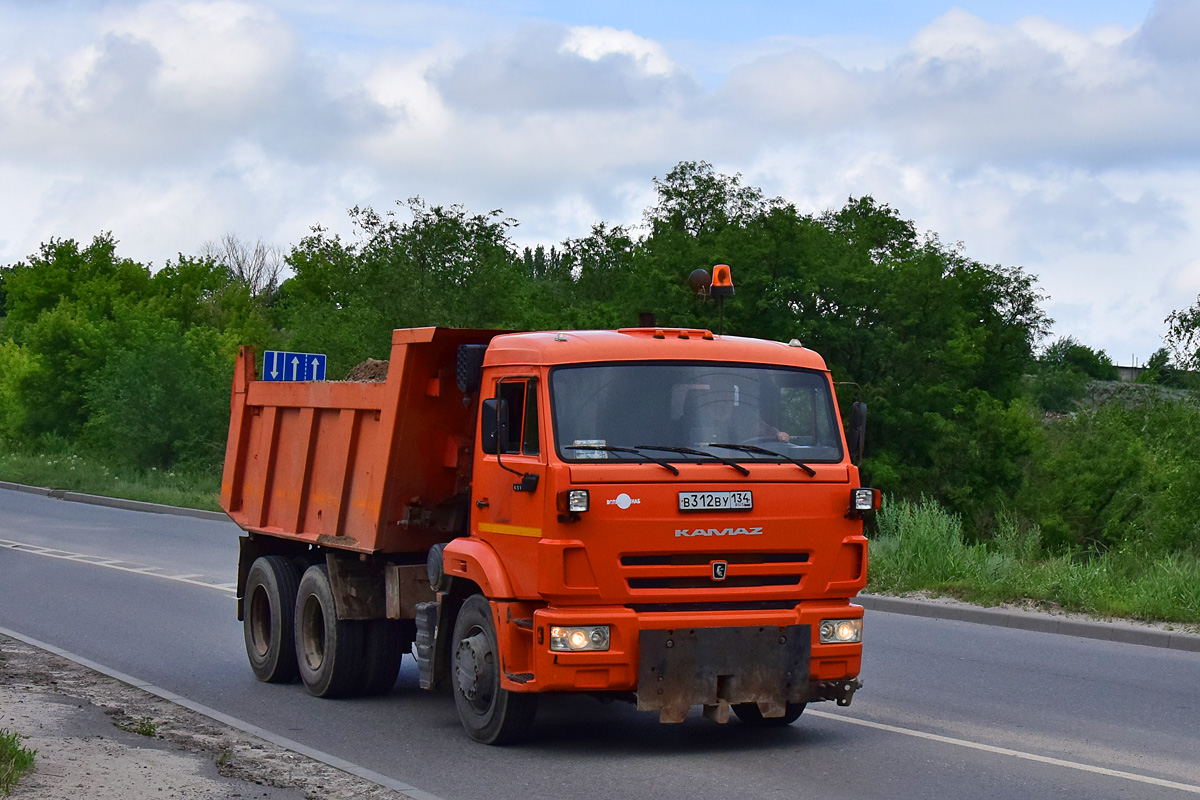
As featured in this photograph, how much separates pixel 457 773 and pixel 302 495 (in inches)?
137

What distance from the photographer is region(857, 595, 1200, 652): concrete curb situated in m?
13.4

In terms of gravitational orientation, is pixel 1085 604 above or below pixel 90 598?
above

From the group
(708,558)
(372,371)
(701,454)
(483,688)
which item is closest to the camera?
(708,558)

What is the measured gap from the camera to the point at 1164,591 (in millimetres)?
14688

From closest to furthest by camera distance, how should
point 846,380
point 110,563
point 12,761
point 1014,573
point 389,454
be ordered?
point 12,761 < point 389,454 < point 1014,573 < point 110,563 < point 846,380

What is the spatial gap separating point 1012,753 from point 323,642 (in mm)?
4791

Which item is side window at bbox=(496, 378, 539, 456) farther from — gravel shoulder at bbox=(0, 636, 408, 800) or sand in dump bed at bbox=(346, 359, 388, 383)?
sand in dump bed at bbox=(346, 359, 388, 383)

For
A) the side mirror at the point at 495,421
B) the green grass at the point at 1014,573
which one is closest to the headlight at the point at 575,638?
the side mirror at the point at 495,421

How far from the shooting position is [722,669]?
809cm

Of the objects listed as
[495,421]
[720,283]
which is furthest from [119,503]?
[495,421]

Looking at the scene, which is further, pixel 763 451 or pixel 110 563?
pixel 110 563

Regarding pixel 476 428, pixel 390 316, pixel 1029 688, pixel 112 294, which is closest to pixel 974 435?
pixel 390 316

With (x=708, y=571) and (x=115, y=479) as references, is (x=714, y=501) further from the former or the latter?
(x=115, y=479)

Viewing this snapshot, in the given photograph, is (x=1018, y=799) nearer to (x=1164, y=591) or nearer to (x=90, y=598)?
(x=1164, y=591)
